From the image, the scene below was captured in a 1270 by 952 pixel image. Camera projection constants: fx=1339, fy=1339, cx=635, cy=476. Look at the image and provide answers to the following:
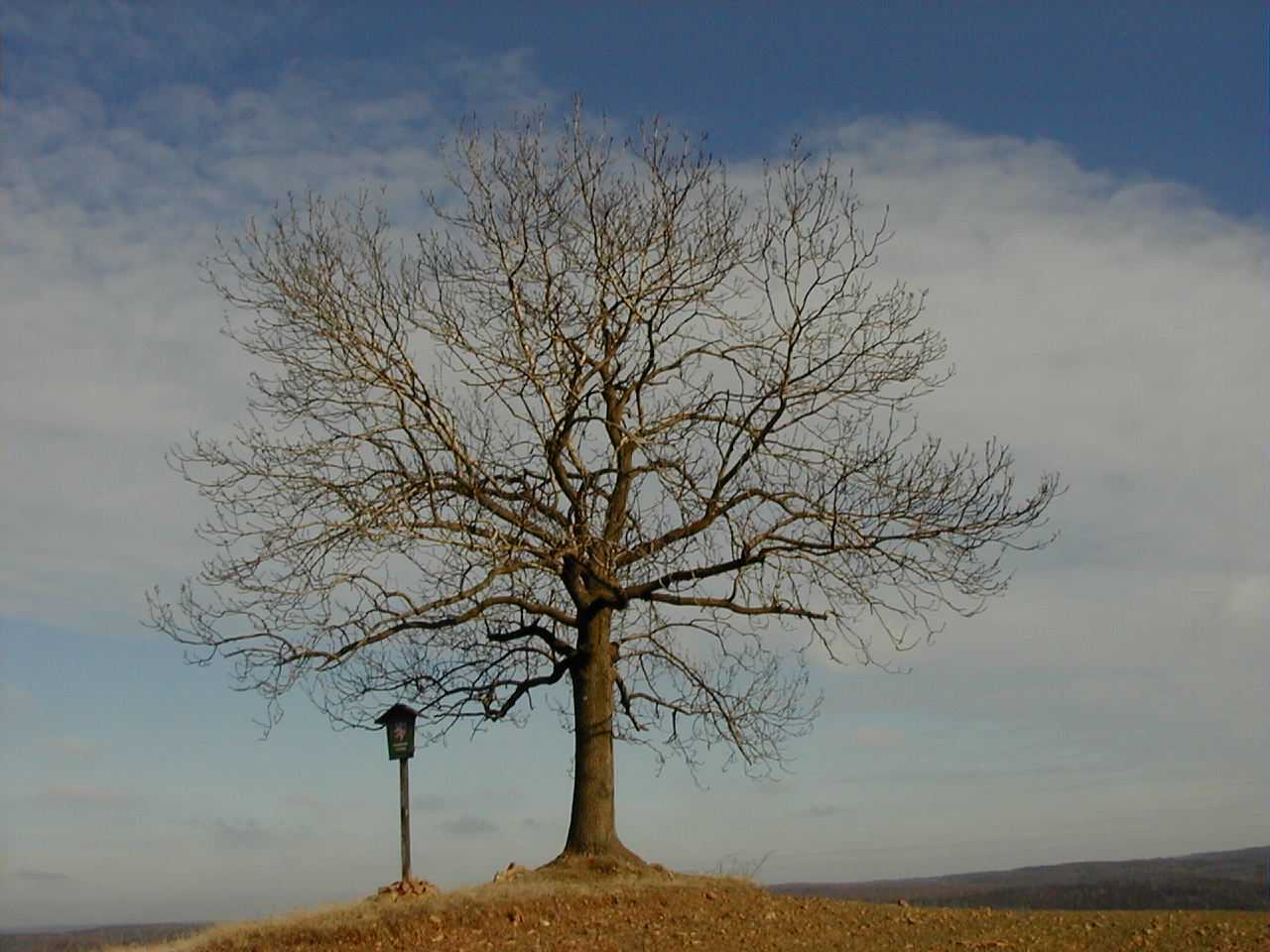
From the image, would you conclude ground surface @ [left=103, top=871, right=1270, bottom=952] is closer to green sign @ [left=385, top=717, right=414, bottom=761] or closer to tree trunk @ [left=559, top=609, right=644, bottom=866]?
tree trunk @ [left=559, top=609, right=644, bottom=866]

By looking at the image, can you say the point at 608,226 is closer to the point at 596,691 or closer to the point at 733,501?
the point at 733,501

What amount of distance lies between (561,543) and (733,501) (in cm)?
249

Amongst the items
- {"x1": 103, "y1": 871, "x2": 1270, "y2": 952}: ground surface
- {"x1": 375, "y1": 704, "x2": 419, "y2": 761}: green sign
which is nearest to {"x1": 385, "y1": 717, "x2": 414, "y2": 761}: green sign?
{"x1": 375, "y1": 704, "x2": 419, "y2": 761}: green sign

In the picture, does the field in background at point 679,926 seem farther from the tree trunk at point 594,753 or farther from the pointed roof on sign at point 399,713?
the pointed roof on sign at point 399,713

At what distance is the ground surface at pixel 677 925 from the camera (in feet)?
47.7

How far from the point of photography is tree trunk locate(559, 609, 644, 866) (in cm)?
1822

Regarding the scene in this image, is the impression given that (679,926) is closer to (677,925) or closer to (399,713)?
(677,925)

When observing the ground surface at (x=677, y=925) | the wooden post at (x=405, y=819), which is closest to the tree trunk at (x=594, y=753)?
the ground surface at (x=677, y=925)

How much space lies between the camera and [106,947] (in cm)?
1752

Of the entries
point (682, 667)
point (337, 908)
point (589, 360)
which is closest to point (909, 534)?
point (682, 667)

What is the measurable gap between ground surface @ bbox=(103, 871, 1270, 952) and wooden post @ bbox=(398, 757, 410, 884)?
38.1 inches

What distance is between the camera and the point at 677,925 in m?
15.3

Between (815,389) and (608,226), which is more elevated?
(608,226)

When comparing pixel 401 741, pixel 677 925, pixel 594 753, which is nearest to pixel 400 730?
pixel 401 741
